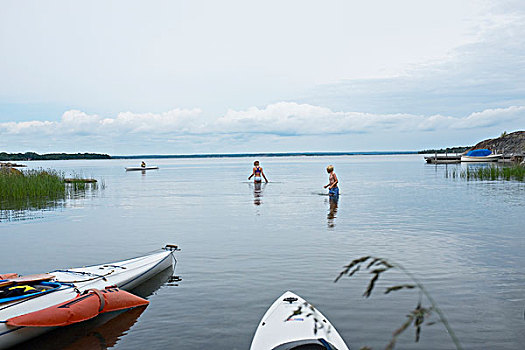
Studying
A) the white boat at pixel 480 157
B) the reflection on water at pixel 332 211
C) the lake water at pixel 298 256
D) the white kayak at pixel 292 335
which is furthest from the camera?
the white boat at pixel 480 157

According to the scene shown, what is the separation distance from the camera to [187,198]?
31.8 meters

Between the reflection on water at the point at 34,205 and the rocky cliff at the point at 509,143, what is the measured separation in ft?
275

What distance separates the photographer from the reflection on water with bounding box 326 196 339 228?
19881 mm

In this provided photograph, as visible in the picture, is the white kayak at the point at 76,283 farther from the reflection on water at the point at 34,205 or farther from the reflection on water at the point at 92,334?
the reflection on water at the point at 34,205

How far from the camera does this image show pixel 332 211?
23578mm

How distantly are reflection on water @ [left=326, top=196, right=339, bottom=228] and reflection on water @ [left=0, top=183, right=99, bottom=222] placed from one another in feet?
A: 43.9

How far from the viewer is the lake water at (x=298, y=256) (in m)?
8.55

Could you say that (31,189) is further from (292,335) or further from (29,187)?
(292,335)

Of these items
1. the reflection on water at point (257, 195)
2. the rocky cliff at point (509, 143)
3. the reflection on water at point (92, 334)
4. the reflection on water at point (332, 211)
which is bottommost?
the reflection on water at point (92, 334)

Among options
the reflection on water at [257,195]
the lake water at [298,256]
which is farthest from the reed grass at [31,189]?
the reflection on water at [257,195]

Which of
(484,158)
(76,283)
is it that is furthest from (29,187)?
(484,158)

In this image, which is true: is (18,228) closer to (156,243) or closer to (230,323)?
(156,243)

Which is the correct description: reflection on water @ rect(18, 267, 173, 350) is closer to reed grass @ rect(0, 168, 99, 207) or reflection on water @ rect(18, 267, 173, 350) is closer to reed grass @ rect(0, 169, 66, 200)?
reed grass @ rect(0, 168, 99, 207)

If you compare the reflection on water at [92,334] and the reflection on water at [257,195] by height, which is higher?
the reflection on water at [257,195]
